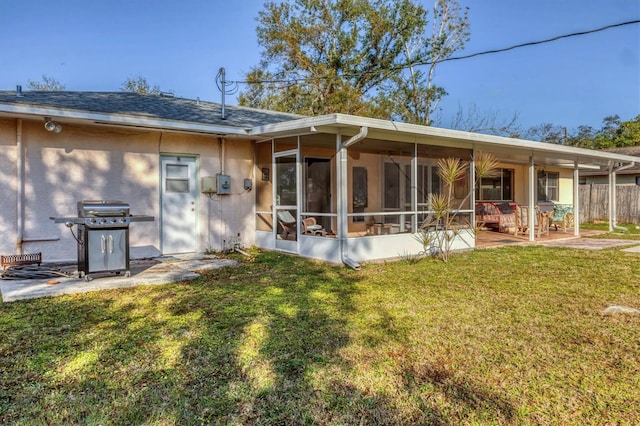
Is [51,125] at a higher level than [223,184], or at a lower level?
higher

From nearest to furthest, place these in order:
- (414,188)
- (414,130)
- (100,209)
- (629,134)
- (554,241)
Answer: (100,209), (414,130), (414,188), (554,241), (629,134)

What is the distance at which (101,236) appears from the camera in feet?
18.2

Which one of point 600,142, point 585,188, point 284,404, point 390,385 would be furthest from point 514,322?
point 600,142

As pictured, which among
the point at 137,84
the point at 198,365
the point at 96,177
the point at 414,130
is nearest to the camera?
the point at 198,365

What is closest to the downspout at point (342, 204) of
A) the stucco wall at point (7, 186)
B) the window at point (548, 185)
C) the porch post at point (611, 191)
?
the stucco wall at point (7, 186)

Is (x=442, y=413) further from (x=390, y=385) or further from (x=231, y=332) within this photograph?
(x=231, y=332)

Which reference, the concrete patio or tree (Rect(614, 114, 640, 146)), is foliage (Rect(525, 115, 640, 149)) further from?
the concrete patio

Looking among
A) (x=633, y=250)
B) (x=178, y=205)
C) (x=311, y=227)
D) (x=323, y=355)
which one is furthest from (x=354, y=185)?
(x=633, y=250)

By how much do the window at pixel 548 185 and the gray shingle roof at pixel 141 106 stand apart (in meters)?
11.7

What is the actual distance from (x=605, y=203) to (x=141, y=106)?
18.9 m

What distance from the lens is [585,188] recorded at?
18.8 m

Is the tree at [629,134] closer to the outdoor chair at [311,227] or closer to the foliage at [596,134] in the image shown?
the foliage at [596,134]

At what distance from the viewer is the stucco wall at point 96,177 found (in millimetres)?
6648

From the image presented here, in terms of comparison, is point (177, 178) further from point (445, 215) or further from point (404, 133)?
point (445, 215)
